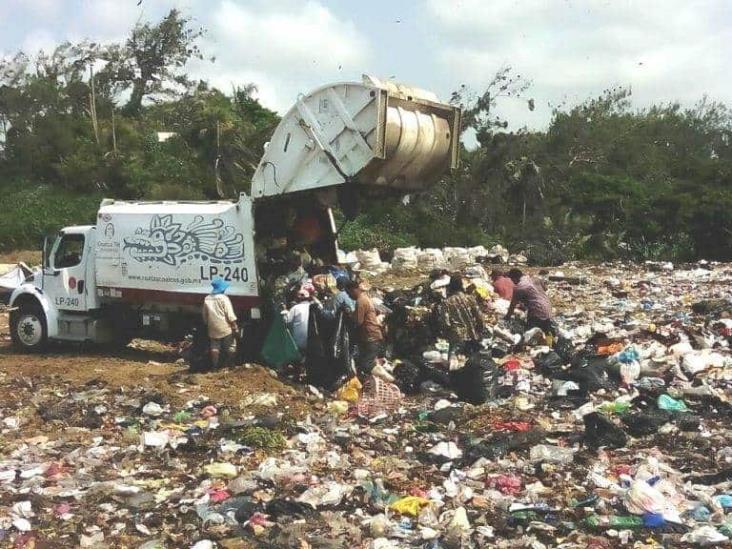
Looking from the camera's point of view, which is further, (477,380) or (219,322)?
(219,322)

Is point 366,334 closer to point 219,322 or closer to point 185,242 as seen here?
point 219,322

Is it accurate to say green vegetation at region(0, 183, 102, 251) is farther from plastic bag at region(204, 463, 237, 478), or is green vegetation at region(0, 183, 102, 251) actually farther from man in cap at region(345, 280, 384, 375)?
plastic bag at region(204, 463, 237, 478)

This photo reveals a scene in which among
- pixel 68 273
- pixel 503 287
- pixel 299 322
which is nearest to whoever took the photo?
pixel 299 322

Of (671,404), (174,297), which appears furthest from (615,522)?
(174,297)

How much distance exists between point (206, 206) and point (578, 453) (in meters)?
5.81

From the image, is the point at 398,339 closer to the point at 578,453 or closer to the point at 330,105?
the point at 330,105

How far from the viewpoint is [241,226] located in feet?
30.9

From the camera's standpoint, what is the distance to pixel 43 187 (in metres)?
34.7

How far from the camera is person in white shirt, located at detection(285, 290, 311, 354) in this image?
29.5 feet

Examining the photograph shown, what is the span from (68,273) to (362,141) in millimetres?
5123

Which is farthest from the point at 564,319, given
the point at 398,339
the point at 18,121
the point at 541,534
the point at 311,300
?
the point at 18,121

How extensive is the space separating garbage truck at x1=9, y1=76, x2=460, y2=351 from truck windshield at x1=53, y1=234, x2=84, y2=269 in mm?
14

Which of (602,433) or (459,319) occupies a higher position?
(459,319)

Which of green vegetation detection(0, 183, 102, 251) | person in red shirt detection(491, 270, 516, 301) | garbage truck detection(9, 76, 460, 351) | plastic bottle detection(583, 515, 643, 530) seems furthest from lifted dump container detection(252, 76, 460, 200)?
green vegetation detection(0, 183, 102, 251)
